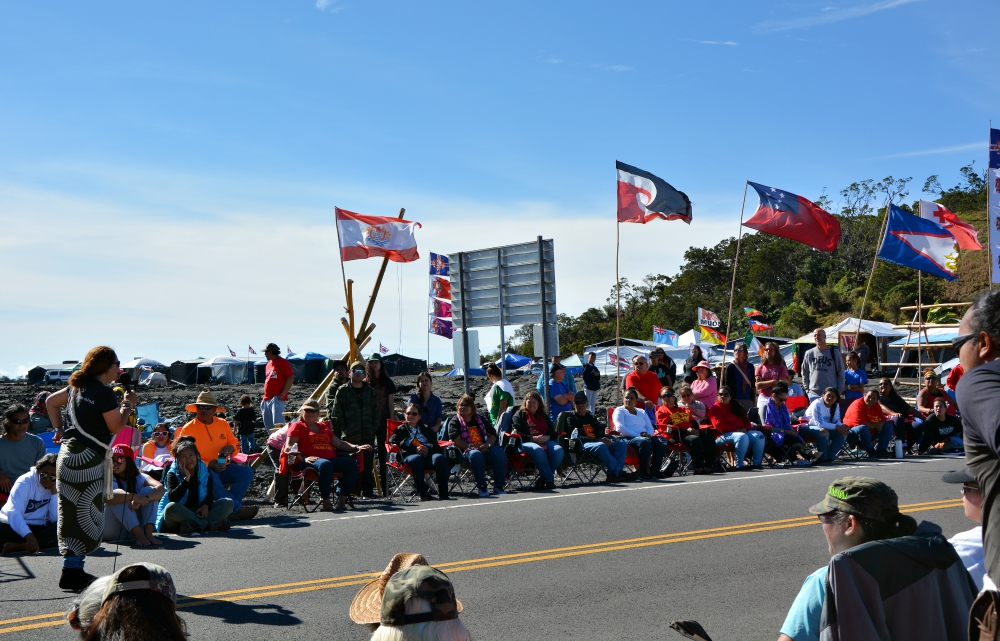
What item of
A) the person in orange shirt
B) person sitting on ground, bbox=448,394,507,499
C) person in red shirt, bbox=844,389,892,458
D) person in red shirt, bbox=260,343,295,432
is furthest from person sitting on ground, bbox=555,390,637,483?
person in red shirt, bbox=844,389,892,458

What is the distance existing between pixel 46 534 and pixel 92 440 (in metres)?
2.87

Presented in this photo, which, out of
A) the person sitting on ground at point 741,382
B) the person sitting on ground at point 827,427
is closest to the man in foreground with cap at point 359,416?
the person sitting on ground at point 741,382

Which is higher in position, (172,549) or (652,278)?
(652,278)

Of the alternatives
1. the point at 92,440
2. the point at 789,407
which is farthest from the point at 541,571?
the point at 789,407

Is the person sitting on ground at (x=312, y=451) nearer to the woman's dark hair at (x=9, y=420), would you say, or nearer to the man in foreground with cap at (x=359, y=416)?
the man in foreground with cap at (x=359, y=416)

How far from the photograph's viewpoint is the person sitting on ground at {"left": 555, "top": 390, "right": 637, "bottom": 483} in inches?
547

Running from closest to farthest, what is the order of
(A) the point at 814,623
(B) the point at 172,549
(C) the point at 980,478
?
(C) the point at 980,478, (A) the point at 814,623, (B) the point at 172,549

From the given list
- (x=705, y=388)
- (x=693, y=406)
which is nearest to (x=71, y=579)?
(x=693, y=406)

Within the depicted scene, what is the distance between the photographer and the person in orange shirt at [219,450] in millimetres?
11344

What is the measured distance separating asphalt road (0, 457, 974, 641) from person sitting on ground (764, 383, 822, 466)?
3510 millimetres

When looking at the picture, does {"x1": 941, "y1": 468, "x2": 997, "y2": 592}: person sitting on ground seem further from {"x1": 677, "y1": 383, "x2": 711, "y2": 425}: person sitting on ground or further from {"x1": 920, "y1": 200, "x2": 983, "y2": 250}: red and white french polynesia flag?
{"x1": 920, "y1": 200, "x2": 983, "y2": 250}: red and white french polynesia flag

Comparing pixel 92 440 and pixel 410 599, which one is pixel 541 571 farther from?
pixel 410 599

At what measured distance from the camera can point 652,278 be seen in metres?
95.4

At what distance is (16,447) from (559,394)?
8.27 meters
